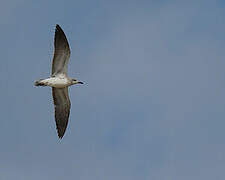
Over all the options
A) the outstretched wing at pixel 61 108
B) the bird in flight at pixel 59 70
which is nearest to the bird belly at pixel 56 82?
the bird in flight at pixel 59 70

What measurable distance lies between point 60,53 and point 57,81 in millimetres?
1654

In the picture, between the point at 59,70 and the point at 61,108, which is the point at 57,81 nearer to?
the point at 59,70

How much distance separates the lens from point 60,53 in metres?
38.4

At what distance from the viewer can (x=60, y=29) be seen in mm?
38875

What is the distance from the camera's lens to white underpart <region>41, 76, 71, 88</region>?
38531mm

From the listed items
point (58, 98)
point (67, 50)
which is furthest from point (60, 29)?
point (58, 98)

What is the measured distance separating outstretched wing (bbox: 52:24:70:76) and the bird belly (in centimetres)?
52

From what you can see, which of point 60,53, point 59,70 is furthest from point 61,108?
point 60,53

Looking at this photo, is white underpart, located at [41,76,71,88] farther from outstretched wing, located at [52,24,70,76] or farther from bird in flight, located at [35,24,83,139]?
outstretched wing, located at [52,24,70,76]

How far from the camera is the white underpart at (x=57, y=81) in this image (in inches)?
1517

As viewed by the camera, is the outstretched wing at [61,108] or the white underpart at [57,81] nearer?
the white underpart at [57,81]

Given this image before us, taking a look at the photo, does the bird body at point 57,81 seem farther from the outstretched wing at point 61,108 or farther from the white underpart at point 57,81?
the outstretched wing at point 61,108

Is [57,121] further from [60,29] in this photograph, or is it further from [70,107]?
[60,29]

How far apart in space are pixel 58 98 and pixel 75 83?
4.52ft
